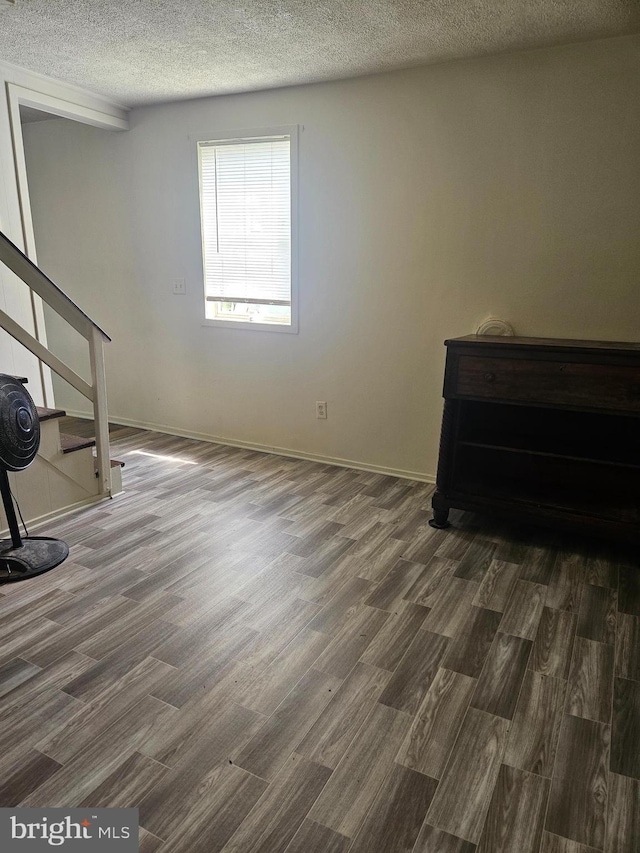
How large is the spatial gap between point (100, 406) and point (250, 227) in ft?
5.45

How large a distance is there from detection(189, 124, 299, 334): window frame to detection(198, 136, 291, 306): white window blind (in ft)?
0.10

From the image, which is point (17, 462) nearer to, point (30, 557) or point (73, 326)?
point (30, 557)

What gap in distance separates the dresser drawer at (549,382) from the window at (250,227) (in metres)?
1.50

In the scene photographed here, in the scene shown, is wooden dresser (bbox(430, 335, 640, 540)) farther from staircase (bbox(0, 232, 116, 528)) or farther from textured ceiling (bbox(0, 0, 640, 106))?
staircase (bbox(0, 232, 116, 528))

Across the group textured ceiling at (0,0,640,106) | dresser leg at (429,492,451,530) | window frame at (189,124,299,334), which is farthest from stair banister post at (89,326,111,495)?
dresser leg at (429,492,451,530)

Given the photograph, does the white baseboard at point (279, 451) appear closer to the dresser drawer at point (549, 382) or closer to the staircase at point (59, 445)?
the dresser drawer at point (549, 382)

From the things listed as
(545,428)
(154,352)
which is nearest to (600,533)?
(545,428)

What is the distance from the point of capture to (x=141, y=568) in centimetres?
242

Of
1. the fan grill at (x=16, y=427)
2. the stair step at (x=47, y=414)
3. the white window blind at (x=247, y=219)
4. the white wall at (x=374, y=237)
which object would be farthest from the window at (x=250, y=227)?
the fan grill at (x=16, y=427)

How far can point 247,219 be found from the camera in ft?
12.4

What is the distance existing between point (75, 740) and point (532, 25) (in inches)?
130

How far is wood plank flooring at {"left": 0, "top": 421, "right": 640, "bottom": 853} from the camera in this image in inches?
52.2

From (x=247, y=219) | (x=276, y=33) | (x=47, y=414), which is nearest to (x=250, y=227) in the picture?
(x=247, y=219)

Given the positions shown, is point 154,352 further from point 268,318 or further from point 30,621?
point 30,621
